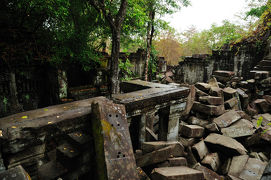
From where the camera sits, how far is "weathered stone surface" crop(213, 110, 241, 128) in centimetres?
368

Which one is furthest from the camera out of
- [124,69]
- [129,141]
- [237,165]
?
[124,69]

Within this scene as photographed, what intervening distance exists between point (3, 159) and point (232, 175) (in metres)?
3.12

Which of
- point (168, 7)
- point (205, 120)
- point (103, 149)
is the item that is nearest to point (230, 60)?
point (168, 7)

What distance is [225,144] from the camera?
118 inches

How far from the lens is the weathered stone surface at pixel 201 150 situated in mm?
2903

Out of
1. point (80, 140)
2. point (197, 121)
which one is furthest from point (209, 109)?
point (80, 140)

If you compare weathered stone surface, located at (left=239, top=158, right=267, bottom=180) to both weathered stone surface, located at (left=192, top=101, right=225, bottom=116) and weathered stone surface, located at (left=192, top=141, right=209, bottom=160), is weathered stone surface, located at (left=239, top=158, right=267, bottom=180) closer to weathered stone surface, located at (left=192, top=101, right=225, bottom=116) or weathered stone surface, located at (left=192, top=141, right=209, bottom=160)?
weathered stone surface, located at (left=192, top=141, right=209, bottom=160)

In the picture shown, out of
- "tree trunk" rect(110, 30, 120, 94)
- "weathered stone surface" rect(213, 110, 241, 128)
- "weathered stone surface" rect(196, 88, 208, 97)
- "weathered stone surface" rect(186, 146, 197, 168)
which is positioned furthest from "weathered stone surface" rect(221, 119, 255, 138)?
"tree trunk" rect(110, 30, 120, 94)

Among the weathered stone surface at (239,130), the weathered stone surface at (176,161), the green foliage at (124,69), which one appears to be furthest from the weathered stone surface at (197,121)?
the green foliage at (124,69)

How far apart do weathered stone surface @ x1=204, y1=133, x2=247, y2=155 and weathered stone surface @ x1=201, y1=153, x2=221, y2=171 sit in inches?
7.2

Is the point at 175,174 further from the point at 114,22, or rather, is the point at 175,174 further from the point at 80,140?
the point at 114,22

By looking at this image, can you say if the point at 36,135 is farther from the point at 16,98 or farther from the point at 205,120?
the point at 16,98

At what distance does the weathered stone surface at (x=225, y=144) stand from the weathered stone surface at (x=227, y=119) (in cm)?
46

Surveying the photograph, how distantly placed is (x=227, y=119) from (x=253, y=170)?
1.38m
